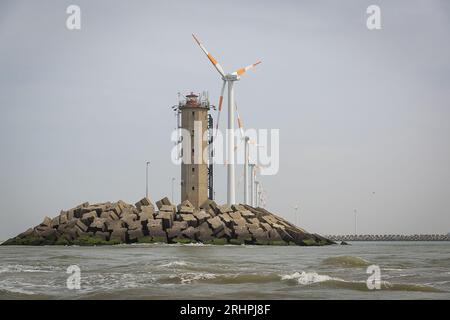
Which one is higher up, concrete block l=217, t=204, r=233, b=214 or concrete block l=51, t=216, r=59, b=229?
concrete block l=217, t=204, r=233, b=214

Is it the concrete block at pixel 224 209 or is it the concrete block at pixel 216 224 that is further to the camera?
the concrete block at pixel 224 209

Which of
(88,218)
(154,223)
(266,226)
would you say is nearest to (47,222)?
(88,218)

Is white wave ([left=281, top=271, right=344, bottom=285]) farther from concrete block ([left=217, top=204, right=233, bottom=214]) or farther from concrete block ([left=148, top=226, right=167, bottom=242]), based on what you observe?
concrete block ([left=217, top=204, right=233, bottom=214])

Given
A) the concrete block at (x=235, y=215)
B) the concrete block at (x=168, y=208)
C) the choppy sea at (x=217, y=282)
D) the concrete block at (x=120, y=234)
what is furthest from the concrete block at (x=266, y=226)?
the choppy sea at (x=217, y=282)

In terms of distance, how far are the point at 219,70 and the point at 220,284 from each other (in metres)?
64.5

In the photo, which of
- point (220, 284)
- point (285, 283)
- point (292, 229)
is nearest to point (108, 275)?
point (220, 284)

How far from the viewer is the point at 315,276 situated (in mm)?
23656

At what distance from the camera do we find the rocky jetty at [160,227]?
7238 centimetres

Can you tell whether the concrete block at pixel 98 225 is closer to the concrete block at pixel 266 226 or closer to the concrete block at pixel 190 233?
the concrete block at pixel 190 233

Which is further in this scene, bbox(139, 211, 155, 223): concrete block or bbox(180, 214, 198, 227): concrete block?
bbox(180, 214, 198, 227): concrete block

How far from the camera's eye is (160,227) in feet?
240

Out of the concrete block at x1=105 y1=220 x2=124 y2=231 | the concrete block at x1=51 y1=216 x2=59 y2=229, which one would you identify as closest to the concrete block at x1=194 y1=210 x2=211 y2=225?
the concrete block at x1=105 y1=220 x2=124 y2=231

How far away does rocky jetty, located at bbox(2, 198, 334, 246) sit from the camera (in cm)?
7238
